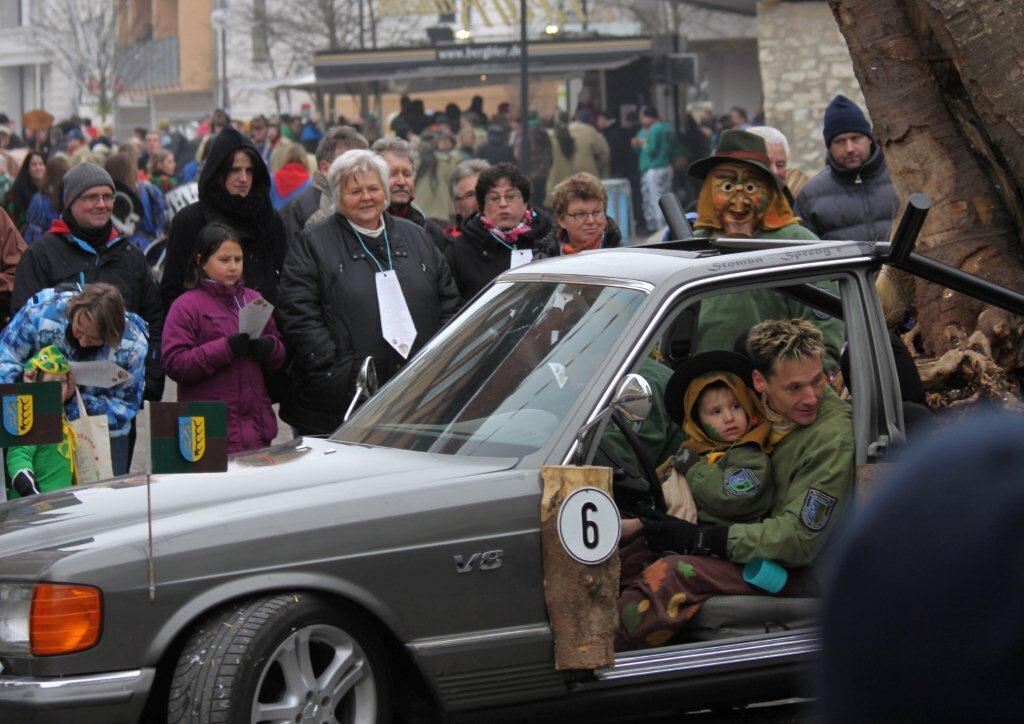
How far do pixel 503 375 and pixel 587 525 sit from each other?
0.71 meters

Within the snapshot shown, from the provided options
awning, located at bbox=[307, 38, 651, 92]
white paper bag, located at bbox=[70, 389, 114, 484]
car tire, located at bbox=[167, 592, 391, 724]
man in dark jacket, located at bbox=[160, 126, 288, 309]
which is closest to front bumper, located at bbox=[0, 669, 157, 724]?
car tire, located at bbox=[167, 592, 391, 724]

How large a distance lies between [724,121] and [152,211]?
14976 mm

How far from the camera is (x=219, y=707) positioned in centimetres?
418

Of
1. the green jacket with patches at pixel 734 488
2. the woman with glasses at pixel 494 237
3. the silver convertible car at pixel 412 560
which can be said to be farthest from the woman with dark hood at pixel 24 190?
the green jacket with patches at pixel 734 488

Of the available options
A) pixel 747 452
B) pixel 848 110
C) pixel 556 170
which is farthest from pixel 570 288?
pixel 556 170

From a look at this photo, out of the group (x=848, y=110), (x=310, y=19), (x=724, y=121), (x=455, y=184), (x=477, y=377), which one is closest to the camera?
(x=477, y=377)

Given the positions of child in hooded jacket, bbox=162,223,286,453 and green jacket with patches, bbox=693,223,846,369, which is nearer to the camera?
green jacket with patches, bbox=693,223,846,369

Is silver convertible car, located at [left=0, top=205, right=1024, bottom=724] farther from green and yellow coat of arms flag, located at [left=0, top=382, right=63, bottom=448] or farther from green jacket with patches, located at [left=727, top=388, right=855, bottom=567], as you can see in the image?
green and yellow coat of arms flag, located at [left=0, top=382, right=63, bottom=448]

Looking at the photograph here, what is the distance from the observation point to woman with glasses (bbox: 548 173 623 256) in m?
7.46

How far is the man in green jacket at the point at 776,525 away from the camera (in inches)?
190

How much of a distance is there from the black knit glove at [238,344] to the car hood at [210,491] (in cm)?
174

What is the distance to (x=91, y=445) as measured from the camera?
6641mm

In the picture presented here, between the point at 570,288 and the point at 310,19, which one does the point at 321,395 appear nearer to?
the point at 570,288

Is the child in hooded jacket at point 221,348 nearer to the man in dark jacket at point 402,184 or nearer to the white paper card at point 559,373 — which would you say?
the man in dark jacket at point 402,184
